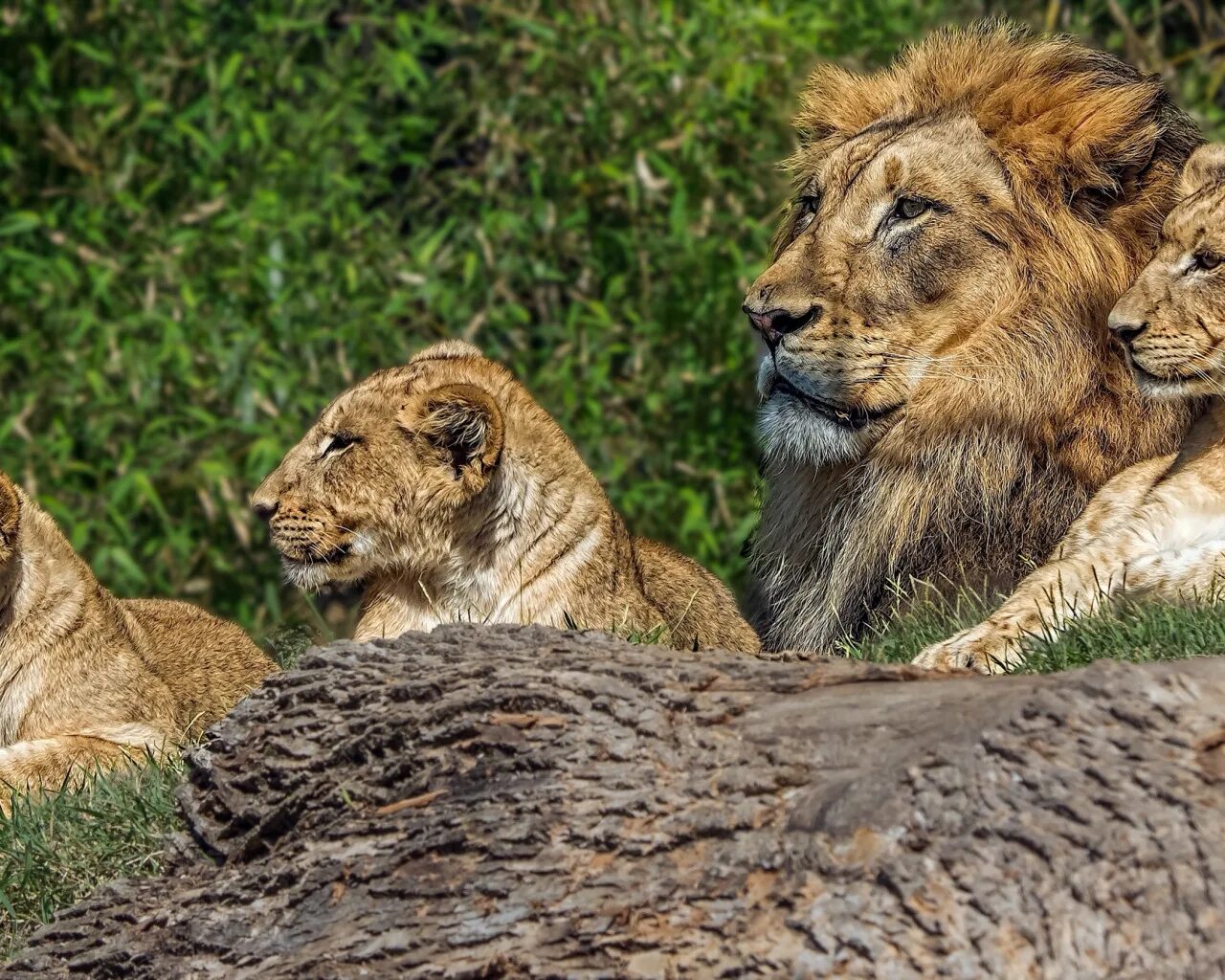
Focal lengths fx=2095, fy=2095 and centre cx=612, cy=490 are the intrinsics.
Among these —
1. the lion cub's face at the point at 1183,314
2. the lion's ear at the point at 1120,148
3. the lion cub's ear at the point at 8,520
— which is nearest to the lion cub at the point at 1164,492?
the lion cub's face at the point at 1183,314

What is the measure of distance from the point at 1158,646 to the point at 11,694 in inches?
129

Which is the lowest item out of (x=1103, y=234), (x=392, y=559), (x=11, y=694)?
(x=11, y=694)

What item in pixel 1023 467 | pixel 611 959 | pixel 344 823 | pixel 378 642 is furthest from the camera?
pixel 1023 467

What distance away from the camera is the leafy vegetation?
973 centimetres

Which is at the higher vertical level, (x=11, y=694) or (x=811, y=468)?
(x=811, y=468)

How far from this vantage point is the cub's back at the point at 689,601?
5.67 meters

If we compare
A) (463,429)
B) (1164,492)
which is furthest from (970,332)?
(463,429)

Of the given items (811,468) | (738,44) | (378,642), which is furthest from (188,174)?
(378,642)

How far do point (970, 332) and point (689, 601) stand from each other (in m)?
1.15

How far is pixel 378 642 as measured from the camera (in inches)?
154

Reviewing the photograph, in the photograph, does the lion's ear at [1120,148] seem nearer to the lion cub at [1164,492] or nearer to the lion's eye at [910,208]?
the lion cub at [1164,492]

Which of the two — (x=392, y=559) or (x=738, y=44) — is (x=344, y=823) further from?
(x=738, y=44)

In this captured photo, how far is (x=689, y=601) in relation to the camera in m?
5.83

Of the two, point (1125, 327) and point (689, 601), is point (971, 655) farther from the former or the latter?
point (689, 601)
